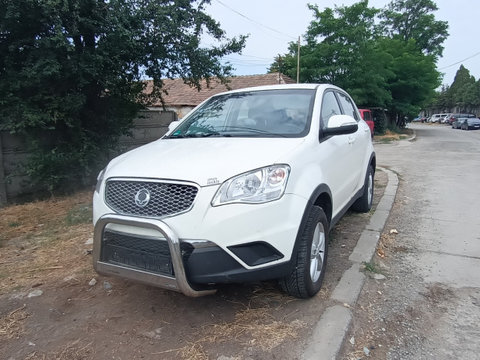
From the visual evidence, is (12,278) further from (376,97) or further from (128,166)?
(376,97)

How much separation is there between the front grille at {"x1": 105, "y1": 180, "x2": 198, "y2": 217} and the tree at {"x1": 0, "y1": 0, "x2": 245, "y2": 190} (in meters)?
3.82

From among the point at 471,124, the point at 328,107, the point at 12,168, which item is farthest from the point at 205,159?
the point at 471,124

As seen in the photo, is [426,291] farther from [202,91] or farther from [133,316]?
[202,91]

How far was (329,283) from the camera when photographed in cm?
321

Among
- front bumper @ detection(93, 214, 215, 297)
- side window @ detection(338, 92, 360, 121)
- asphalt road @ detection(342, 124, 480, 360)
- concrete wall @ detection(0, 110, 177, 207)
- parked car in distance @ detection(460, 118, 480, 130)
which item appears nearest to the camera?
front bumper @ detection(93, 214, 215, 297)

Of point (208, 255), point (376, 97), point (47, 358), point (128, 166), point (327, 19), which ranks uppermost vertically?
point (327, 19)

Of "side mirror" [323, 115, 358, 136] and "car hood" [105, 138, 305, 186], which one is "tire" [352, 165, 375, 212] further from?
"car hood" [105, 138, 305, 186]

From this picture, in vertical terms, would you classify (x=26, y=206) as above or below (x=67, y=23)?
below

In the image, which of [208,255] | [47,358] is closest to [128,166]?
[208,255]

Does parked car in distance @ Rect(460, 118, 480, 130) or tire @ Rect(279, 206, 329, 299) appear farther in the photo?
parked car in distance @ Rect(460, 118, 480, 130)

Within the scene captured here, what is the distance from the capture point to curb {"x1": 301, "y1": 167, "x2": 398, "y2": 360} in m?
2.31

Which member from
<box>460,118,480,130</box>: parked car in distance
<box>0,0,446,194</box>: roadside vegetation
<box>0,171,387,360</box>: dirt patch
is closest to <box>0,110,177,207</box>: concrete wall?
<box>0,0,446,194</box>: roadside vegetation

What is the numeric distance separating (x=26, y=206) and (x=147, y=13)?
3817 millimetres

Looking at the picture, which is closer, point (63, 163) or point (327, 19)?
point (63, 163)
